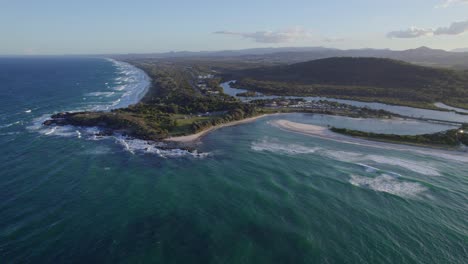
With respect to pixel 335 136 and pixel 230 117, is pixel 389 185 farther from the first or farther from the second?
pixel 230 117

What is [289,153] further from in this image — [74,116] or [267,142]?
[74,116]

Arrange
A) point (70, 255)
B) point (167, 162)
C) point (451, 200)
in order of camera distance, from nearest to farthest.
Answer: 1. point (70, 255)
2. point (451, 200)
3. point (167, 162)

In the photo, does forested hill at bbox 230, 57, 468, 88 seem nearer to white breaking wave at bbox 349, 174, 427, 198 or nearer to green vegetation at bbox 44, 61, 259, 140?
green vegetation at bbox 44, 61, 259, 140

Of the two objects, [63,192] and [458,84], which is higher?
[458,84]

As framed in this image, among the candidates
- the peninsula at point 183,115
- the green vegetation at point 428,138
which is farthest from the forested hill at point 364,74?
the green vegetation at point 428,138

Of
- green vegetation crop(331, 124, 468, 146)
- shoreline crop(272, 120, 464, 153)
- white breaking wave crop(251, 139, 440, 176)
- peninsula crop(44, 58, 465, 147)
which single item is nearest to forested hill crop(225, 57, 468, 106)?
peninsula crop(44, 58, 465, 147)

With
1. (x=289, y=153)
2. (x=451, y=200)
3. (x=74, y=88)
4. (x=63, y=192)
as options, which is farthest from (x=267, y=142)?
(x=74, y=88)
